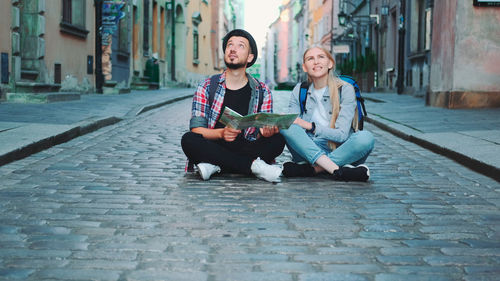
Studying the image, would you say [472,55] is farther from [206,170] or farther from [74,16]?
[74,16]

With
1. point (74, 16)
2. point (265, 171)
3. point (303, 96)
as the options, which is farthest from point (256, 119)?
point (74, 16)

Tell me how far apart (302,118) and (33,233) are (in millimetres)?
2788

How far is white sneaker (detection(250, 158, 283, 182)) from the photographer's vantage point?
Answer: 5250 millimetres

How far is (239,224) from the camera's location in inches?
149

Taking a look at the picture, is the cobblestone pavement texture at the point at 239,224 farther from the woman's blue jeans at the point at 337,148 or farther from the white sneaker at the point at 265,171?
the woman's blue jeans at the point at 337,148

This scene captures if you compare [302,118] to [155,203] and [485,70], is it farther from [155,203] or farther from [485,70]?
[485,70]

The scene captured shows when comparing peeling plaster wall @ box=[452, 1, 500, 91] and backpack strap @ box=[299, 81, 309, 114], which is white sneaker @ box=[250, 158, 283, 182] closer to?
backpack strap @ box=[299, 81, 309, 114]

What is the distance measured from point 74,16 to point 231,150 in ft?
42.7

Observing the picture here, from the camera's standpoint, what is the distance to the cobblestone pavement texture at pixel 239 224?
290 centimetres

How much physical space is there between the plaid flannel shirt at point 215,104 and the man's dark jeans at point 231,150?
0.30 ft

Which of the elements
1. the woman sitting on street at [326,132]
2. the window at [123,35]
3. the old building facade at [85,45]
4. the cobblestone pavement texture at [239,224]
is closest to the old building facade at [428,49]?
the woman sitting on street at [326,132]

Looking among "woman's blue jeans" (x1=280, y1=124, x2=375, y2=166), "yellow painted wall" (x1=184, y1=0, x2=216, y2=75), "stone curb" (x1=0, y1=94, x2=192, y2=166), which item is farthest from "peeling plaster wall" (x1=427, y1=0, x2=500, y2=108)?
"yellow painted wall" (x1=184, y1=0, x2=216, y2=75)

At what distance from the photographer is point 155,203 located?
4.39 meters

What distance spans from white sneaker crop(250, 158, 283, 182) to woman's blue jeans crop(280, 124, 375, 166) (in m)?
0.27
